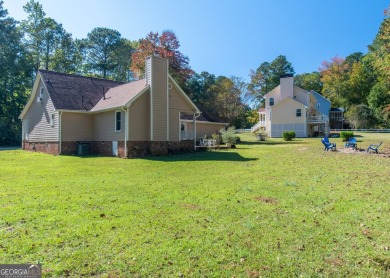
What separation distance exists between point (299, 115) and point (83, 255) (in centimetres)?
4178

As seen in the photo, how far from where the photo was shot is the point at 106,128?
2059 cm

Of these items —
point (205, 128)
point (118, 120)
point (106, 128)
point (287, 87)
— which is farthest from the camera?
point (287, 87)

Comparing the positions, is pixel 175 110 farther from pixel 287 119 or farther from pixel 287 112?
pixel 287 112

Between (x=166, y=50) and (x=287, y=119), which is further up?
(x=166, y=50)

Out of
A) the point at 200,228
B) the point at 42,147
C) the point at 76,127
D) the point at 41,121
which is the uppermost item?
the point at 41,121

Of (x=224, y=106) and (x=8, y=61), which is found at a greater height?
(x=8, y=61)

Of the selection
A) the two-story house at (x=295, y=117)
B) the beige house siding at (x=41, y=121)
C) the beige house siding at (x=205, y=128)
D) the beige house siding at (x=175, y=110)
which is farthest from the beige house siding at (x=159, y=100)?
the two-story house at (x=295, y=117)

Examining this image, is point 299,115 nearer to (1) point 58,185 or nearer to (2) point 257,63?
(2) point 257,63

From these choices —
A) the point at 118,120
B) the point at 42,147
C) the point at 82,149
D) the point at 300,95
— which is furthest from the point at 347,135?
the point at 42,147

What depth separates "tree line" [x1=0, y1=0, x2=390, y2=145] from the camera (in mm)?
36594

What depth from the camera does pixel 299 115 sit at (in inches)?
1651

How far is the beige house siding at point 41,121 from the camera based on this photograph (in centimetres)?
2162

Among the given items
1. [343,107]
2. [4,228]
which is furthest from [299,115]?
[4,228]

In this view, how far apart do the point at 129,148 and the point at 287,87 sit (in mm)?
35307
